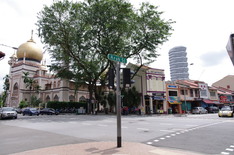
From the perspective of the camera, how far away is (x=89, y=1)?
30750 millimetres

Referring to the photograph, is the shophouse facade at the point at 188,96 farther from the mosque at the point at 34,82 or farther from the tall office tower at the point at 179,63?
the tall office tower at the point at 179,63

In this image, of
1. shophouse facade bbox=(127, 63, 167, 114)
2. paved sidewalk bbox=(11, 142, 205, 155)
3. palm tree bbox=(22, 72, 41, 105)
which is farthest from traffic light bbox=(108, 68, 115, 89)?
palm tree bbox=(22, 72, 41, 105)

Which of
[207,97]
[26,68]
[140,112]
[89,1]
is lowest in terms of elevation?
[140,112]

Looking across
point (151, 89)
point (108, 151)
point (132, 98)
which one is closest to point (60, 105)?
point (132, 98)

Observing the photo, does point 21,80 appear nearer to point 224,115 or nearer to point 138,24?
point 138,24

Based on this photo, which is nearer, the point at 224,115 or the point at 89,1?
the point at 224,115

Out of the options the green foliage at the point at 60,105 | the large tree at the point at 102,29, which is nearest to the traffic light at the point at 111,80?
the large tree at the point at 102,29

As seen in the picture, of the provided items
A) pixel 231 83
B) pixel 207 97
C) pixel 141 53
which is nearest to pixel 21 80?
pixel 141 53

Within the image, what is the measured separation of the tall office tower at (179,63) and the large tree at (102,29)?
120m

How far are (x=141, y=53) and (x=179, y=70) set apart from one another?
4772 inches

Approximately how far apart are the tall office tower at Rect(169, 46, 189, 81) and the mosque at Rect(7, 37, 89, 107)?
10518 cm

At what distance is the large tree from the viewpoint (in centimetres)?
3052

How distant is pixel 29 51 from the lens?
6244 cm

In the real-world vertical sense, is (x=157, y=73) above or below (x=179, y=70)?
below
